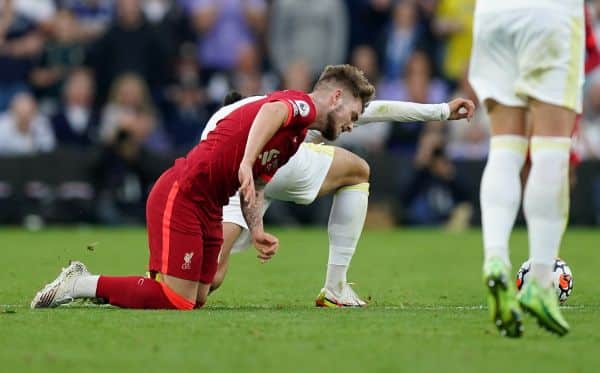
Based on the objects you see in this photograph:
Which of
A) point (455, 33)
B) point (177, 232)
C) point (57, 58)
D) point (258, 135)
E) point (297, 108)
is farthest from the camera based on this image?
point (455, 33)

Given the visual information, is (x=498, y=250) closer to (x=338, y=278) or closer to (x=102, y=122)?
(x=338, y=278)

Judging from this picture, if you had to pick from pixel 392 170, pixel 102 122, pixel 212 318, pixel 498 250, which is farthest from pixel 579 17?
pixel 102 122

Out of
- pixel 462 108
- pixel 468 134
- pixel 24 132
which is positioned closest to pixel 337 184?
pixel 462 108

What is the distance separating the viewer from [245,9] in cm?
1789

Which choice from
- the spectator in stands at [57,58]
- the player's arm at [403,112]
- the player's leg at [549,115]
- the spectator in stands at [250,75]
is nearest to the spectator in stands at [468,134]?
the spectator in stands at [250,75]

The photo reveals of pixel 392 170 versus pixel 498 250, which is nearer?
pixel 498 250

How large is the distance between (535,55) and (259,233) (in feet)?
5.44

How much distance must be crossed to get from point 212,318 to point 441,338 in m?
1.34

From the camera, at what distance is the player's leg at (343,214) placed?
7.78 metres

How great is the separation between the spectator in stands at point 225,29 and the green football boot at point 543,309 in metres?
12.4

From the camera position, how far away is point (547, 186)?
5.77 metres

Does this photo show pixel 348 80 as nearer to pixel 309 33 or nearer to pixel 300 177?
pixel 300 177

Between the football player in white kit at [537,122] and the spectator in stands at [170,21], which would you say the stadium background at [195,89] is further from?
the football player in white kit at [537,122]

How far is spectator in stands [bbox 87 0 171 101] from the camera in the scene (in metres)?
17.5
